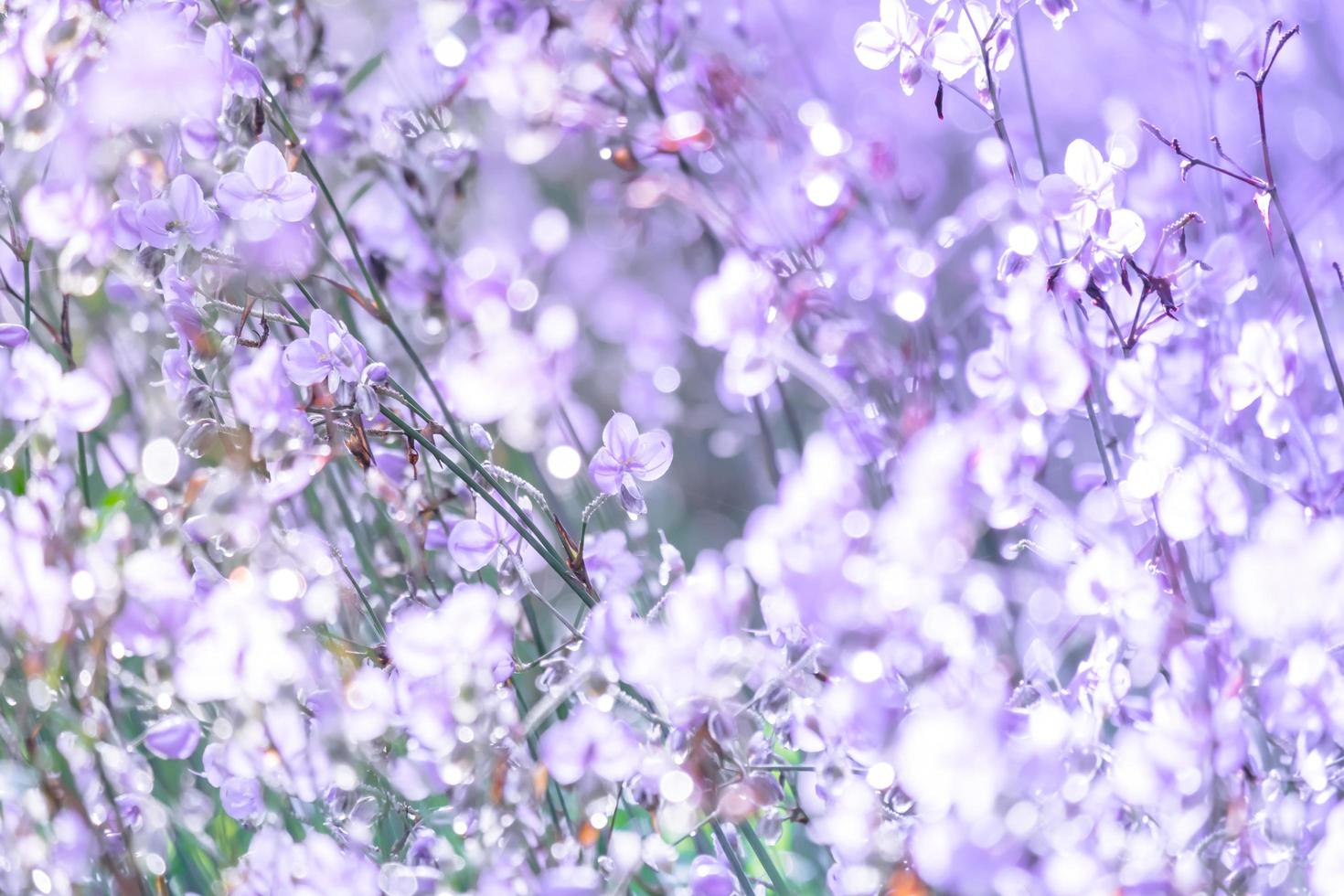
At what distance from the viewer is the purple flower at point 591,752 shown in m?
0.57

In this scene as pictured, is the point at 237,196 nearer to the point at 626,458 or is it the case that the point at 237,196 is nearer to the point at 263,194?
the point at 263,194

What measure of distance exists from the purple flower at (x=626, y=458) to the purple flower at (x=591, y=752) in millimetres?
121

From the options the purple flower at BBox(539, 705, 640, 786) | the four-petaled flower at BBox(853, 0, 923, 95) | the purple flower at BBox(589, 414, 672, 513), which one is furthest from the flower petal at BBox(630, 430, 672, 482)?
the four-petaled flower at BBox(853, 0, 923, 95)

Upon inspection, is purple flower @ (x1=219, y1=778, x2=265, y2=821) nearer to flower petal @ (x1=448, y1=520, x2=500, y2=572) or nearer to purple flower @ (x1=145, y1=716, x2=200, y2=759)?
purple flower @ (x1=145, y1=716, x2=200, y2=759)

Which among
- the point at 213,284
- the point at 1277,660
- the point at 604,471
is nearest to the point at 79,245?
the point at 213,284

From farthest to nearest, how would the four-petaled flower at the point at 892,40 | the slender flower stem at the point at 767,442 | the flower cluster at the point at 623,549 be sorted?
the slender flower stem at the point at 767,442
the four-petaled flower at the point at 892,40
the flower cluster at the point at 623,549

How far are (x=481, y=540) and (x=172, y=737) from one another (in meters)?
0.19

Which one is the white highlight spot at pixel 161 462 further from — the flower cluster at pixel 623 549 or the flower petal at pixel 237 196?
the flower petal at pixel 237 196

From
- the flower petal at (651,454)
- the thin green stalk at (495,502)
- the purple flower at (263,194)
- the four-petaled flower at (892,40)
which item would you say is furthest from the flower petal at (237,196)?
the four-petaled flower at (892,40)

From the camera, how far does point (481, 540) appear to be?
2.10 feet

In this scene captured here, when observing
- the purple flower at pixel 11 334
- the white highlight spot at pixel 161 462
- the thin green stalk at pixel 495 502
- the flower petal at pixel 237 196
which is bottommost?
the white highlight spot at pixel 161 462

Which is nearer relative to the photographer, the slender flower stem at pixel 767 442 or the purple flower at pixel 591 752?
the purple flower at pixel 591 752

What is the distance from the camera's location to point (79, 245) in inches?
25.0

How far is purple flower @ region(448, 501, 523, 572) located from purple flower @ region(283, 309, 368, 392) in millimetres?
99
